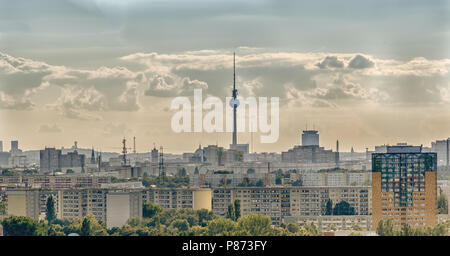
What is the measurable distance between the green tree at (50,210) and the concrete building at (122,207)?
741 mm

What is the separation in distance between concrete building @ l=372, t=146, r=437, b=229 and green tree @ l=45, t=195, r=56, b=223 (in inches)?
168

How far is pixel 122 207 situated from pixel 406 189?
3.76 metres

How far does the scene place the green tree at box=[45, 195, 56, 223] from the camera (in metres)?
11.6

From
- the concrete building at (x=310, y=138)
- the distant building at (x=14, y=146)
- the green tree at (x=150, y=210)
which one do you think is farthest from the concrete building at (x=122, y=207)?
the concrete building at (x=310, y=138)

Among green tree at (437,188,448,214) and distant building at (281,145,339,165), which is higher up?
distant building at (281,145,339,165)

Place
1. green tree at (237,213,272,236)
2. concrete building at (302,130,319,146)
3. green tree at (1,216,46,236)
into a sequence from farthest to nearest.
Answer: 1. concrete building at (302,130,319,146)
2. green tree at (1,216,46,236)
3. green tree at (237,213,272,236)

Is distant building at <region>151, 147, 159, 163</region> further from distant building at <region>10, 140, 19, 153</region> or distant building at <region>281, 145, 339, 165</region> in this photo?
distant building at <region>281, 145, 339, 165</region>

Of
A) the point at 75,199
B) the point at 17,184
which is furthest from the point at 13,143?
the point at 17,184

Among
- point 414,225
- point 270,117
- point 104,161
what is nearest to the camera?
point 270,117

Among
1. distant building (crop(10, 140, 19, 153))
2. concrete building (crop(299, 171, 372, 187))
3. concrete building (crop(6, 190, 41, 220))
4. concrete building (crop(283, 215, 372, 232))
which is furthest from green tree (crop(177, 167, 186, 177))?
concrete building (crop(283, 215, 372, 232))

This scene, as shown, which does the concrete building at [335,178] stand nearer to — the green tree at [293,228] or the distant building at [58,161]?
the green tree at [293,228]
